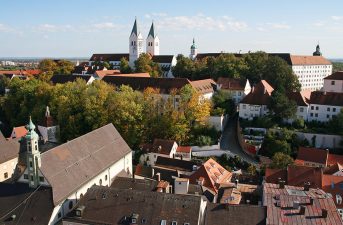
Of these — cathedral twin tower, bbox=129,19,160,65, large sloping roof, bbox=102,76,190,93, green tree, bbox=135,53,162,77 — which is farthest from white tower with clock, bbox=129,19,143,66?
large sloping roof, bbox=102,76,190,93

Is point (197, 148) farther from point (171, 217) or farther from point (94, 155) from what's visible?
point (171, 217)

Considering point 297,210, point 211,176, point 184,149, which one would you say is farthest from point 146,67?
point 297,210

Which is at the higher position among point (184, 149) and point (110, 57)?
point (110, 57)

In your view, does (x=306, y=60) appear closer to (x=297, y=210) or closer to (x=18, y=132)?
(x=18, y=132)

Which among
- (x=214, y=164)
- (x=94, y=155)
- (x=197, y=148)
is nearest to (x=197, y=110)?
(x=197, y=148)

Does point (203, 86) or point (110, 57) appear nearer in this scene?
point (203, 86)

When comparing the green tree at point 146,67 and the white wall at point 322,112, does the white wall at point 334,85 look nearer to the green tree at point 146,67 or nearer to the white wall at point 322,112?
the white wall at point 322,112
